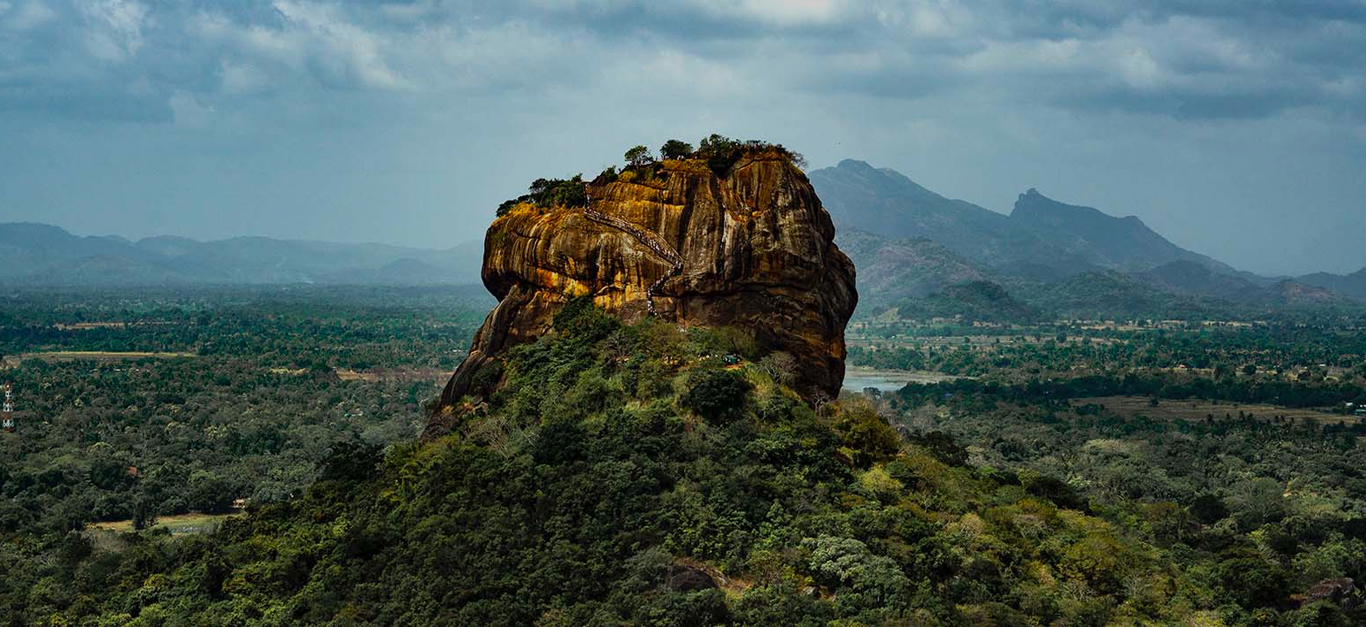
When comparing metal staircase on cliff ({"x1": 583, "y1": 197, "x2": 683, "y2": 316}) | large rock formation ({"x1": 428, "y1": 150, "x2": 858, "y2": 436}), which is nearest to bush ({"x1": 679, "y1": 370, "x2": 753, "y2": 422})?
large rock formation ({"x1": 428, "y1": 150, "x2": 858, "y2": 436})

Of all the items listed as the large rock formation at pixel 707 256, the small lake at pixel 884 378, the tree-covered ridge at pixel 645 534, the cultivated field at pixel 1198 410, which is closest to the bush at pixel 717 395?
the tree-covered ridge at pixel 645 534

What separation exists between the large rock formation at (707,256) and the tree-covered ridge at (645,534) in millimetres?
1287

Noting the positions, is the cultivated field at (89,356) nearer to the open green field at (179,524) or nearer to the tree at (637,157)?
the open green field at (179,524)

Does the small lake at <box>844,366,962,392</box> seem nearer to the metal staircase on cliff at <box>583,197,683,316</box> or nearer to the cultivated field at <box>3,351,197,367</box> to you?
the cultivated field at <box>3,351,197,367</box>

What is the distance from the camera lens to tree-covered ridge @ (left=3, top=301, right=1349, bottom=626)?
28406mm

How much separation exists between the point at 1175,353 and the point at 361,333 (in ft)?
293

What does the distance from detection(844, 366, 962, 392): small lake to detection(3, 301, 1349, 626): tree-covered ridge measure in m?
78.5

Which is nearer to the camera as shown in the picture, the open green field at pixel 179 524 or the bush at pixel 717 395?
the bush at pixel 717 395

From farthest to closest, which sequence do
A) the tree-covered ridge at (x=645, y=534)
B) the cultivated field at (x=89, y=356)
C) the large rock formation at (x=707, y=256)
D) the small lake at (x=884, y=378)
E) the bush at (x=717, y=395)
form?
the small lake at (x=884, y=378), the cultivated field at (x=89, y=356), the large rock formation at (x=707, y=256), the bush at (x=717, y=395), the tree-covered ridge at (x=645, y=534)

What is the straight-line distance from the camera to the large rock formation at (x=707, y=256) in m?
37.8

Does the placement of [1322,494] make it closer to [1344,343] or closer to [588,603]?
[588,603]

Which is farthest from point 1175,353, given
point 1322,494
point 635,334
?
point 635,334

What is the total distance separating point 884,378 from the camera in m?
129

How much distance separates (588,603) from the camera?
28.0 meters
